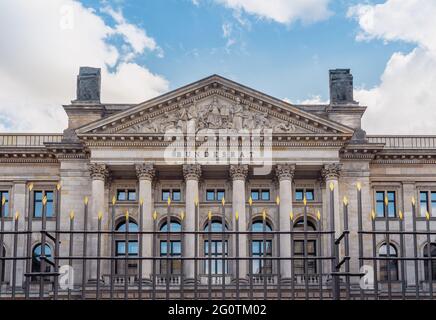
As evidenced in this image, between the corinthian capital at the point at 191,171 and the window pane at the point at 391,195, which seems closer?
the corinthian capital at the point at 191,171

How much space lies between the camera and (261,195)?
62375 millimetres

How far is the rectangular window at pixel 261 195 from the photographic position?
6219cm

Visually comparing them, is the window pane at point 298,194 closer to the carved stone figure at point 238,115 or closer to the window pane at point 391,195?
the window pane at point 391,195

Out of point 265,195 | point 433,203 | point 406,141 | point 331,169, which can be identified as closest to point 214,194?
point 265,195

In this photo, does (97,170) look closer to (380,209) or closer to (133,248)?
(133,248)

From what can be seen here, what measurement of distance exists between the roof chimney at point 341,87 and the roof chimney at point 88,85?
644 inches

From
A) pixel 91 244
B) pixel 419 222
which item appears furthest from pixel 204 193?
pixel 419 222

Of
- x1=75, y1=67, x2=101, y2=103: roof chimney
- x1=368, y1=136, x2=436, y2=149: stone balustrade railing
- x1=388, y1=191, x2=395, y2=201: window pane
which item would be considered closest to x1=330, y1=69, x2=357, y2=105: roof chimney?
x1=368, y1=136, x2=436, y2=149: stone balustrade railing

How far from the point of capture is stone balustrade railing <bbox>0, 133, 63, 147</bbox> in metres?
64.1

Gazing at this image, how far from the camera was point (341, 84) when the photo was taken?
64562 mm

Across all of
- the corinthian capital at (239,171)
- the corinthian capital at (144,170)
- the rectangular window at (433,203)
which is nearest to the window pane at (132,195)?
the corinthian capital at (144,170)
